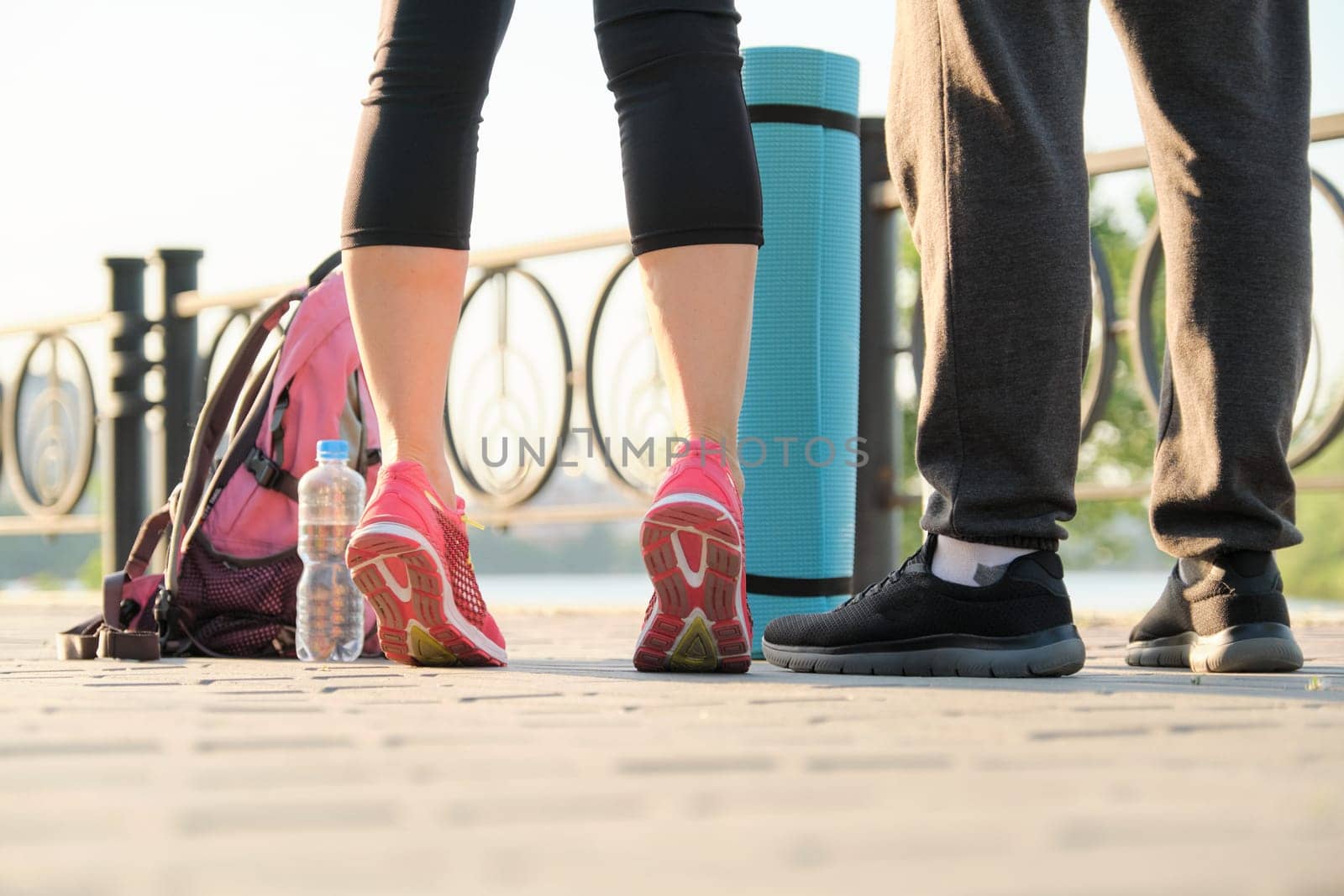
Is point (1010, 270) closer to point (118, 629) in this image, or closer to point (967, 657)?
point (967, 657)

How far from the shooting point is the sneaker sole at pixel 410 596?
69.9 inches

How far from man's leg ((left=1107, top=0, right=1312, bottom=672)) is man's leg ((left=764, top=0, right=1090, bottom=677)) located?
147 millimetres

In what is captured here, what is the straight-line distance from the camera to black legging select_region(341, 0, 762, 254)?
6.05 ft

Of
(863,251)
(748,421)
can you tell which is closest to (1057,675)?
(748,421)

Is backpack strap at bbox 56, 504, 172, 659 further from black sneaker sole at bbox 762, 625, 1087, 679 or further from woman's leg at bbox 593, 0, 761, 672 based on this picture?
black sneaker sole at bbox 762, 625, 1087, 679

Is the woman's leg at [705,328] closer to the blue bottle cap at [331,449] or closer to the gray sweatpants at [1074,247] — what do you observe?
the gray sweatpants at [1074,247]

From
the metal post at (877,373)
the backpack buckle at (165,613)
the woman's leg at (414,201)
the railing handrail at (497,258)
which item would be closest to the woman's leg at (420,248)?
the woman's leg at (414,201)

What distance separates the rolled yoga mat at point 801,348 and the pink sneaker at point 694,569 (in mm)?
548

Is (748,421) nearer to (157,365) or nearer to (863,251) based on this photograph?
(863,251)

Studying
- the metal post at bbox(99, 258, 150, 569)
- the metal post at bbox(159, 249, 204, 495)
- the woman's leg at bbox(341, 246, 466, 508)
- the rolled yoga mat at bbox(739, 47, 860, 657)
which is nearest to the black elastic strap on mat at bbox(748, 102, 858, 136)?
the rolled yoga mat at bbox(739, 47, 860, 657)

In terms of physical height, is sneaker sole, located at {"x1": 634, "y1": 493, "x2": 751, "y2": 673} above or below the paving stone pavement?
above

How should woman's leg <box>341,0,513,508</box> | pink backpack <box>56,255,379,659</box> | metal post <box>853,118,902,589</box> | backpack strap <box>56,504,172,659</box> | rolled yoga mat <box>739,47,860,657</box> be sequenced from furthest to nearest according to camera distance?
1. metal post <box>853,118,902,589</box>
2. rolled yoga mat <box>739,47,860,657</box>
3. pink backpack <box>56,255,379,659</box>
4. backpack strap <box>56,504,172,659</box>
5. woman's leg <box>341,0,513,508</box>

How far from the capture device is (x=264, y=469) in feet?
7.77

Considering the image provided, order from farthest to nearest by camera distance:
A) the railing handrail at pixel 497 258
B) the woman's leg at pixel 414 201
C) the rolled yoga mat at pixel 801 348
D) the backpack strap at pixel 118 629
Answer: the railing handrail at pixel 497 258 → the rolled yoga mat at pixel 801 348 → the backpack strap at pixel 118 629 → the woman's leg at pixel 414 201
